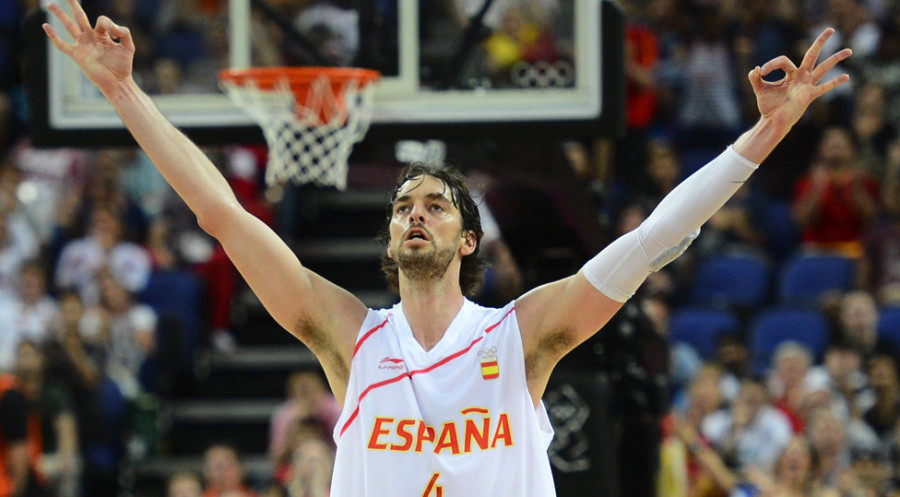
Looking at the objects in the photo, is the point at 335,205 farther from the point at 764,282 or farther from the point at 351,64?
the point at 351,64

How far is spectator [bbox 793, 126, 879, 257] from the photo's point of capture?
12.6 metres

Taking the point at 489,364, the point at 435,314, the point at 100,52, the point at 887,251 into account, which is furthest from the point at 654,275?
the point at 100,52

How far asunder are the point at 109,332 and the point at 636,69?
17.6ft

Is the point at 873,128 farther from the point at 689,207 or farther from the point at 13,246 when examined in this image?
the point at 689,207

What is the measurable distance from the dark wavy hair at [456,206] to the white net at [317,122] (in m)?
2.12

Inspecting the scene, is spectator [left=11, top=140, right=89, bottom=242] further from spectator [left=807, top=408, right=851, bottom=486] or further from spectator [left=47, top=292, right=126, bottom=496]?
spectator [left=807, top=408, right=851, bottom=486]

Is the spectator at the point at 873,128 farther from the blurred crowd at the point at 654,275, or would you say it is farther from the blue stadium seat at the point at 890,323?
the blue stadium seat at the point at 890,323

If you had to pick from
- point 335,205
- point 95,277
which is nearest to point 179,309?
point 95,277

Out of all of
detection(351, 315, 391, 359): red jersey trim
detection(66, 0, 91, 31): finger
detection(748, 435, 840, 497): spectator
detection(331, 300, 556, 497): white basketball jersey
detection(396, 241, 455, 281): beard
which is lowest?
detection(748, 435, 840, 497): spectator

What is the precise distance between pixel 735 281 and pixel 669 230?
843cm

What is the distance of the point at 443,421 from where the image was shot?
15.2 ft

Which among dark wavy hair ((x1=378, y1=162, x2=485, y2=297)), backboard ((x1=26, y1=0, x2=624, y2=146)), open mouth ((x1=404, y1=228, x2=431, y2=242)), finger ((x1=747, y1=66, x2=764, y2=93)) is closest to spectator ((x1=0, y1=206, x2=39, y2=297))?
backboard ((x1=26, y1=0, x2=624, y2=146))

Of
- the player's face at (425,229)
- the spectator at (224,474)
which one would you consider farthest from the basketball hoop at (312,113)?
the spectator at (224,474)

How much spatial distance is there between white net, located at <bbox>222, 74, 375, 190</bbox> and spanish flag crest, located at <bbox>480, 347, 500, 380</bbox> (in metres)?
2.90
